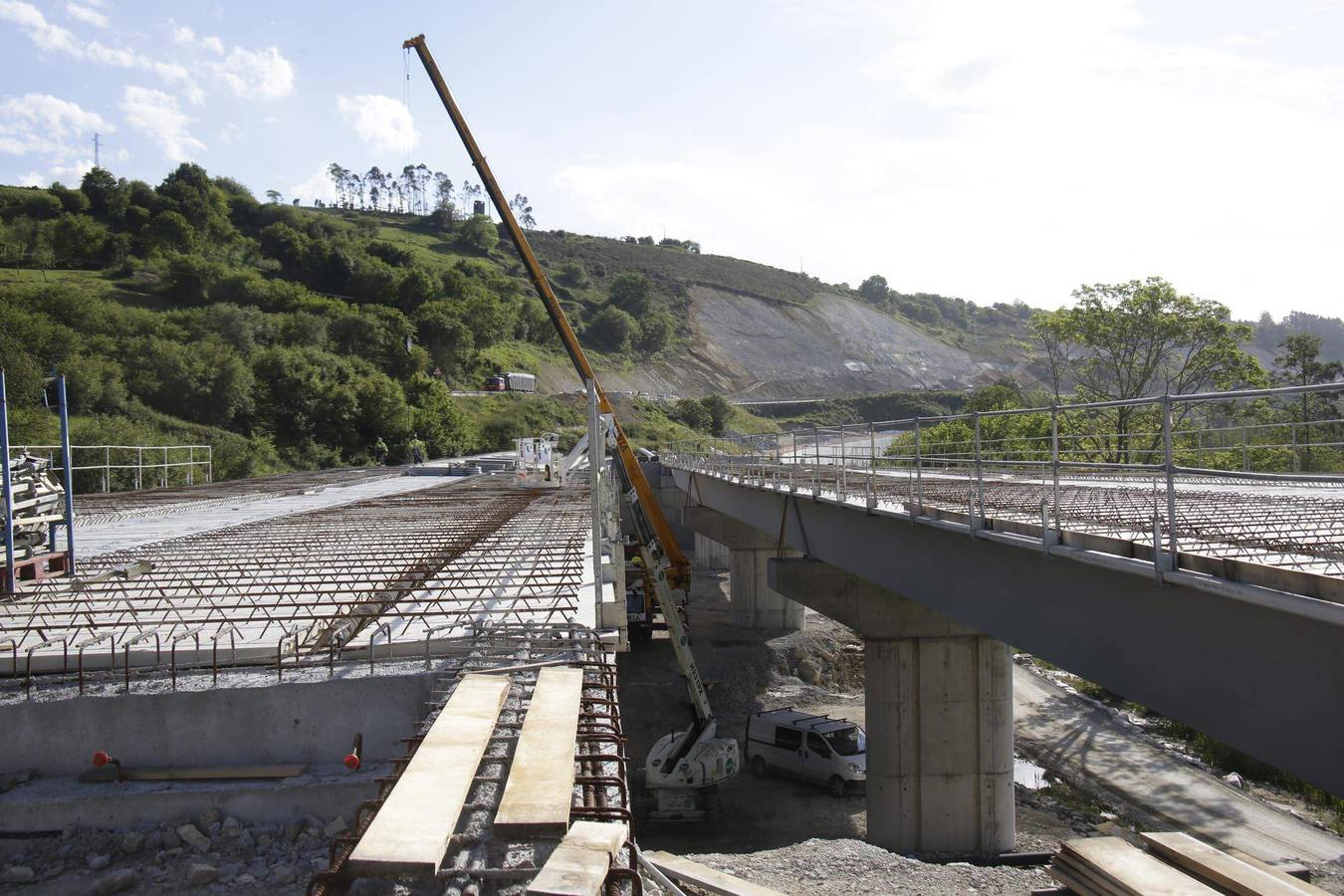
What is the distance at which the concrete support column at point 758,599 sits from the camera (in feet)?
121

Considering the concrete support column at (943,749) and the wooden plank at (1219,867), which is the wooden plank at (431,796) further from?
the concrete support column at (943,749)

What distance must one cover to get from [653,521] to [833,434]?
1309 cm

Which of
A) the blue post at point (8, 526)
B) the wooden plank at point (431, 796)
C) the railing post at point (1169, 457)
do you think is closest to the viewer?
the wooden plank at point (431, 796)

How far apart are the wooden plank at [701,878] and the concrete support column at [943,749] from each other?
1071 centimetres

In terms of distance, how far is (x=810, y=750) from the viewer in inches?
830

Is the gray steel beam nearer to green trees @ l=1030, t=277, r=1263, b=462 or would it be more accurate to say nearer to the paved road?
the paved road

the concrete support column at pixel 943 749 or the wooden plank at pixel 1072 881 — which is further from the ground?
the wooden plank at pixel 1072 881

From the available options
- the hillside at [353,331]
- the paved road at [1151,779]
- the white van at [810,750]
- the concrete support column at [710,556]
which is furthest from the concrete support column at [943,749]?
the hillside at [353,331]

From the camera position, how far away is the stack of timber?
698 cm

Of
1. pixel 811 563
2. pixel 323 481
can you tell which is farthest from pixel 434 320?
pixel 811 563

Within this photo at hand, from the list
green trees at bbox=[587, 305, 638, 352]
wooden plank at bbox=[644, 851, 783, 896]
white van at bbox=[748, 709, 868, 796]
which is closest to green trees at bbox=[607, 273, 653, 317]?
green trees at bbox=[587, 305, 638, 352]

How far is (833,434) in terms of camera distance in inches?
652

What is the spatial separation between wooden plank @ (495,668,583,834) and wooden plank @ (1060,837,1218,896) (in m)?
4.44

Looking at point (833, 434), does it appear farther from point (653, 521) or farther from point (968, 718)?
point (653, 521)
